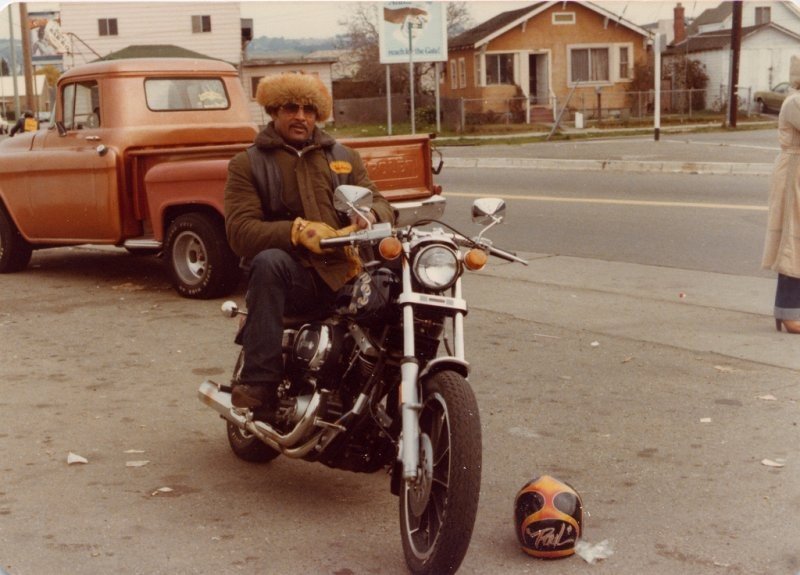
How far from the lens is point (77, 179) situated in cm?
1015

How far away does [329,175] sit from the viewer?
4977 mm

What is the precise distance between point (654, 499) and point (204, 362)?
3.44 metres

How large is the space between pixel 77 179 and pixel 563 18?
4349 centimetres

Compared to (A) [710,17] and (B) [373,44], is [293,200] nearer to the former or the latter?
(B) [373,44]

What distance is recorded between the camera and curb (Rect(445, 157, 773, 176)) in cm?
1878

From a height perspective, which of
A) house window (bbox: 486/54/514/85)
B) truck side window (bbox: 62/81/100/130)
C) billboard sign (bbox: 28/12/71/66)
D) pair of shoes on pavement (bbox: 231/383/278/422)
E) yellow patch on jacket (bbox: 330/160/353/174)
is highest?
billboard sign (bbox: 28/12/71/66)

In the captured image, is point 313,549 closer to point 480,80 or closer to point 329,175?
point 329,175

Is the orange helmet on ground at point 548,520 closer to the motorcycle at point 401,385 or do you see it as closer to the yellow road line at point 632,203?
the motorcycle at point 401,385

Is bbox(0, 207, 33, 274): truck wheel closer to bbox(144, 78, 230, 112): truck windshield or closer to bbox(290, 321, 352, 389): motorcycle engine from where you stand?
bbox(144, 78, 230, 112): truck windshield

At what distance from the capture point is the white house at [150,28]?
1591 inches

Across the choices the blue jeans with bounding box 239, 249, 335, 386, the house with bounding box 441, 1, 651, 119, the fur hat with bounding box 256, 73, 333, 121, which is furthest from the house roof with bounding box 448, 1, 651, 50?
the blue jeans with bounding box 239, 249, 335, 386

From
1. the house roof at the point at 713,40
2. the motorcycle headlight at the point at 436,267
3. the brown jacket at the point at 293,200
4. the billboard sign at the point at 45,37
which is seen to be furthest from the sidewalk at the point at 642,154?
the house roof at the point at 713,40

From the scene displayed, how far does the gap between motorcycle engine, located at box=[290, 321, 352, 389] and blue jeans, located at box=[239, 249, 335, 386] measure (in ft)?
0.31

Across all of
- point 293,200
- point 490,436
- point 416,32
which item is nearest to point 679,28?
point 416,32
